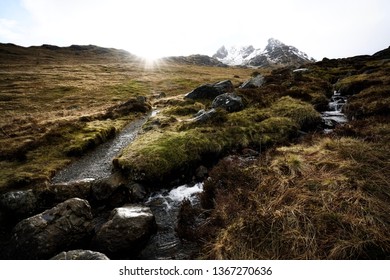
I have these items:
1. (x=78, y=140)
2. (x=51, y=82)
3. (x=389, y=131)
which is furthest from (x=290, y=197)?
(x=51, y=82)

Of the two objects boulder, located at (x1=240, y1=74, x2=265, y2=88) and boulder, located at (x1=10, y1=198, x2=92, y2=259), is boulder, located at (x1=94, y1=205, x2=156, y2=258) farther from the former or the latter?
boulder, located at (x1=240, y1=74, x2=265, y2=88)

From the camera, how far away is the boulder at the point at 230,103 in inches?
Result: 804

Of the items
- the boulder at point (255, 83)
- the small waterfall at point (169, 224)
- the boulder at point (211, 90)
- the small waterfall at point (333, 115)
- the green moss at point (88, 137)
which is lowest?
the small waterfall at point (169, 224)

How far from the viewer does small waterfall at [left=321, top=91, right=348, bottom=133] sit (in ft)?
55.5

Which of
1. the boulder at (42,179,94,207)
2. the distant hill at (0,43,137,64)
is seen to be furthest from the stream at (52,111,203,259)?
the distant hill at (0,43,137,64)

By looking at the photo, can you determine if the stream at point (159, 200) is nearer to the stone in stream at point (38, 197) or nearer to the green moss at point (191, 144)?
the stone in stream at point (38, 197)

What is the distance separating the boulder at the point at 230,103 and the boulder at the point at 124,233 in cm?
1316

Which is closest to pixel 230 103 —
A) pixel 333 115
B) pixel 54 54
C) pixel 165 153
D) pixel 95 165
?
pixel 333 115

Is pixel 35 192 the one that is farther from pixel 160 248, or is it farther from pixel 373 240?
pixel 373 240

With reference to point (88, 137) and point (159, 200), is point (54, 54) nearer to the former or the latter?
point (88, 137)

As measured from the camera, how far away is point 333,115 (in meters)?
19.4

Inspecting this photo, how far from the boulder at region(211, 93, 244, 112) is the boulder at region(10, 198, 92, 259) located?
13919 mm

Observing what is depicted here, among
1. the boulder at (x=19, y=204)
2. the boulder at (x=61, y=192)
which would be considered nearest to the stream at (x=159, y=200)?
the boulder at (x=61, y=192)
